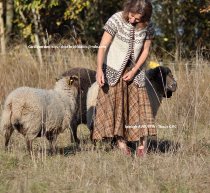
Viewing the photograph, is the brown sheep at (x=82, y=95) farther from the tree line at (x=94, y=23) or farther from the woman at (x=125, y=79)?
the tree line at (x=94, y=23)

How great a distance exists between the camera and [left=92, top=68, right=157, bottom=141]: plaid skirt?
7.36 meters

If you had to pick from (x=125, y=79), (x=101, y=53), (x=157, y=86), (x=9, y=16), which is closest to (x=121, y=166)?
(x=125, y=79)

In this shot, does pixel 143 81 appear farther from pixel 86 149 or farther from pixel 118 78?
pixel 86 149

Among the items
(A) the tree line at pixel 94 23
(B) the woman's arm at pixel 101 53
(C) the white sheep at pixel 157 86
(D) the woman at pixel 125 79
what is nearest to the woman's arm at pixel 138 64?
(D) the woman at pixel 125 79

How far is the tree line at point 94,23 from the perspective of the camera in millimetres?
14727

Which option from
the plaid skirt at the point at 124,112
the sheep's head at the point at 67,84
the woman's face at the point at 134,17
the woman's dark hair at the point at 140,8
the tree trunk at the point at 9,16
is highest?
the tree trunk at the point at 9,16

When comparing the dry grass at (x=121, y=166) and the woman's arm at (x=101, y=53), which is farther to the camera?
the woman's arm at (x=101, y=53)

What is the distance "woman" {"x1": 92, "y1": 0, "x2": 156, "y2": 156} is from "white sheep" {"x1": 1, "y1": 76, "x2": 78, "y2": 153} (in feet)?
1.58

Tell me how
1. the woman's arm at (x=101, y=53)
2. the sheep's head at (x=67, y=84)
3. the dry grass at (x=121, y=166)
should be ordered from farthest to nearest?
the sheep's head at (x=67, y=84)
the woman's arm at (x=101, y=53)
the dry grass at (x=121, y=166)

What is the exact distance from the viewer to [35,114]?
22.8ft

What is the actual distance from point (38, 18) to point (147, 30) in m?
7.68

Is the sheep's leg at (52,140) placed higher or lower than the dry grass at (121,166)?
higher

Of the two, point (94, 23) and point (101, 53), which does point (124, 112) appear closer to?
point (101, 53)

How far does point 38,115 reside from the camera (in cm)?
698
